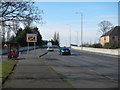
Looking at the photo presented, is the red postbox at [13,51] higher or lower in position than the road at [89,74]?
higher

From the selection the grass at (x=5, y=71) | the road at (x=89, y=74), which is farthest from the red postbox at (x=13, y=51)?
the grass at (x=5, y=71)

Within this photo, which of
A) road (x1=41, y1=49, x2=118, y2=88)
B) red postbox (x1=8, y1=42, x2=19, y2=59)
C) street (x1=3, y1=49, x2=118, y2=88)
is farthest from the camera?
red postbox (x1=8, y1=42, x2=19, y2=59)

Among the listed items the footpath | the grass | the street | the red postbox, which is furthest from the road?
the red postbox

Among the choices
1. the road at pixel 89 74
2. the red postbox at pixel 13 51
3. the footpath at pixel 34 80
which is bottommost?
the road at pixel 89 74

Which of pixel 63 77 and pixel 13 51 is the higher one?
pixel 13 51

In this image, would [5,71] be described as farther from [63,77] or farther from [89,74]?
[89,74]

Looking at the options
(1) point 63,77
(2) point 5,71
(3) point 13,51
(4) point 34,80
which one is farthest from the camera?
(3) point 13,51

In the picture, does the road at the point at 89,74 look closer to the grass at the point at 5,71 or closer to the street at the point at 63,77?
the street at the point at 63,77

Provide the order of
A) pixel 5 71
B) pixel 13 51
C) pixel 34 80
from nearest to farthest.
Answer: pixel 34 80, pixel 5 71, pixel 13 51

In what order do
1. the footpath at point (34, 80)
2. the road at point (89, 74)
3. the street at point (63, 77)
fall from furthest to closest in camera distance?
1. the road at point (89, 74)
2. the street at point (63, 77)
3. the footpath at point (34, 80)

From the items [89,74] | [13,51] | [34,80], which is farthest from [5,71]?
[13,51]

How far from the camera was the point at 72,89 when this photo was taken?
10461 millimetres

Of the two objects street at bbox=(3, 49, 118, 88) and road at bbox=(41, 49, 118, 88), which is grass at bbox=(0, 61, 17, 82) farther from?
road at bbox=(41, 49, 118, 88)

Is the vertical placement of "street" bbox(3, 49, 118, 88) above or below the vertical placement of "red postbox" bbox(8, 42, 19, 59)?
below
